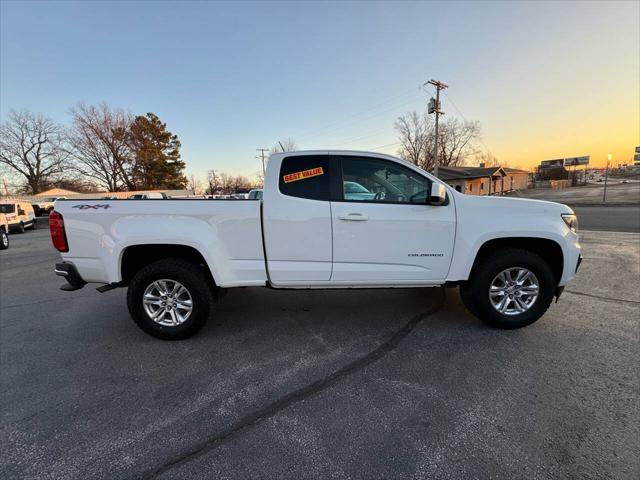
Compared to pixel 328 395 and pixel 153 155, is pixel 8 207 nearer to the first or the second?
pixel 328 395

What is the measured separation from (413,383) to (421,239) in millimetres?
1431

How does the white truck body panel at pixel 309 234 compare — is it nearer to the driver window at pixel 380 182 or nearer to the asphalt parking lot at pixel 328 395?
the driver window at pixel 380 182

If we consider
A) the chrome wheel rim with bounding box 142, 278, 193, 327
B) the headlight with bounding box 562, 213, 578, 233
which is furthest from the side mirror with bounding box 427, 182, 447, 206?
the chrome wheel rim with bounding box 142, 278, 193, 327

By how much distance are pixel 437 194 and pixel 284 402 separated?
237 centimetres

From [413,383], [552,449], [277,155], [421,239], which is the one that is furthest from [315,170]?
[552,449]

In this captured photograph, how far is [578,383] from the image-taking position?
2566mm

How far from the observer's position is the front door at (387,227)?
325 centimetres

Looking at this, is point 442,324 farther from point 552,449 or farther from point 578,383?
point 552,449

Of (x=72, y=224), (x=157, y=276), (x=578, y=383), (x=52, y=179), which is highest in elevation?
(x=52, y=179)

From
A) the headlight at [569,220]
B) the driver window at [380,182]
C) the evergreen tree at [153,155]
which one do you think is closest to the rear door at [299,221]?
the driver window at [380,182]

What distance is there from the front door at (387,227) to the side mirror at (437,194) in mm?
95

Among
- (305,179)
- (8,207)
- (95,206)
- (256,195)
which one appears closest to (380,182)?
(305,179)

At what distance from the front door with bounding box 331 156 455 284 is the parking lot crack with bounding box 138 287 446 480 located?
0.66m

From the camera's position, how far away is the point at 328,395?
249cm
